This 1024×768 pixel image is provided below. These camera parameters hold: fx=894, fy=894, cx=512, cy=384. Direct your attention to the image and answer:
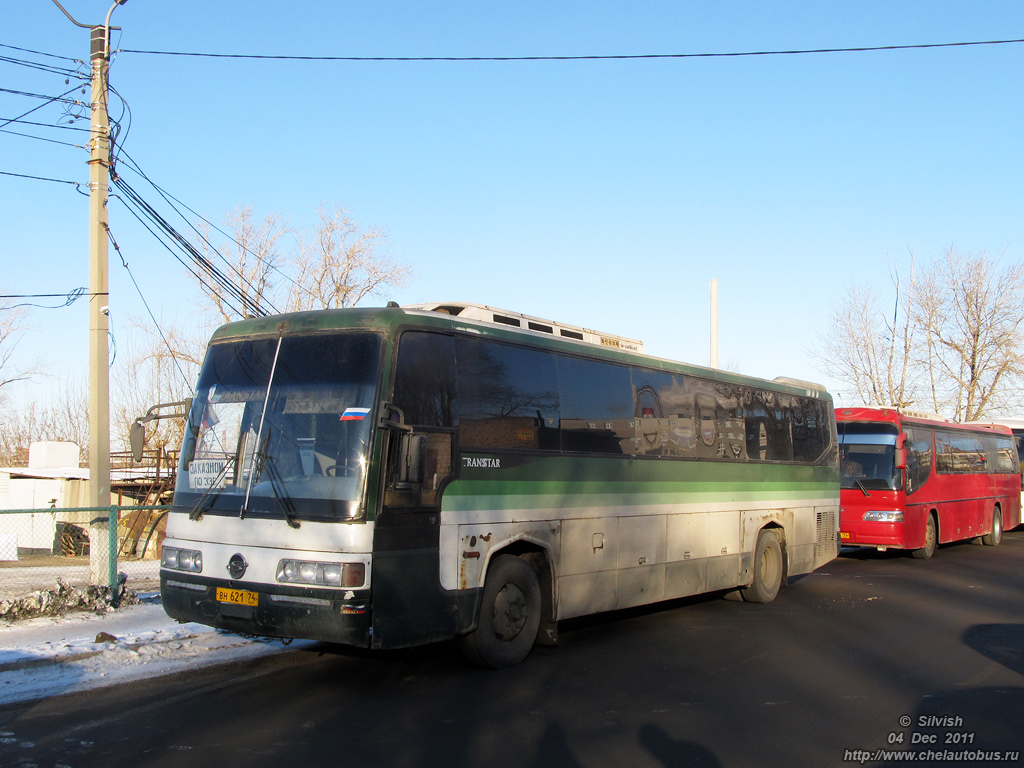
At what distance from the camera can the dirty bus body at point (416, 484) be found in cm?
718

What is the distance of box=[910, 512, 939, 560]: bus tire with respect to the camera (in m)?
19.2

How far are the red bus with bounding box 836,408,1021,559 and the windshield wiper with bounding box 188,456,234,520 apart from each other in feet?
46.5

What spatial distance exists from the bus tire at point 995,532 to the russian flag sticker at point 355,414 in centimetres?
2134

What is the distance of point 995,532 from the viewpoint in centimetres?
2378

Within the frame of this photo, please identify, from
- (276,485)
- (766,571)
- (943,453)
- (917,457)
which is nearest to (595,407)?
(276,485)

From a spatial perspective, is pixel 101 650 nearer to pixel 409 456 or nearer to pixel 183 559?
pixel 183 559

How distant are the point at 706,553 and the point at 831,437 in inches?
191

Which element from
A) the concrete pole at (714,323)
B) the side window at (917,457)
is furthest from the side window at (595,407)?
the concrete pole at (714,323)

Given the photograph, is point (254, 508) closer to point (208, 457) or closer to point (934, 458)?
point (208, 457)

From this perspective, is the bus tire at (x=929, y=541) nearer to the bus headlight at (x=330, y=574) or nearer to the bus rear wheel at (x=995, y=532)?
the bus rear wheel at (x=995, y=532)

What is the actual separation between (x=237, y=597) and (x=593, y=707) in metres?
3.05

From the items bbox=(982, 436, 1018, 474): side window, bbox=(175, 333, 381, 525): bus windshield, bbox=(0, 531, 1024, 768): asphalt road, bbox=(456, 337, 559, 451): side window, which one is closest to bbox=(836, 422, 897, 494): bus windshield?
bbox=(982, 436, 1018, 474): side window

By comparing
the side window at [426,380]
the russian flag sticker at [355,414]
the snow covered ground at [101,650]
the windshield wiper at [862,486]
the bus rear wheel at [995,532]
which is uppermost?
the side window at [426,380]

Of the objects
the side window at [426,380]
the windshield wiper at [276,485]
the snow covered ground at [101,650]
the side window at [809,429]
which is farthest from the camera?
the side window at [809,429]
